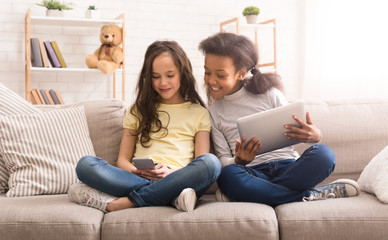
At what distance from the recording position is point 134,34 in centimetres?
447

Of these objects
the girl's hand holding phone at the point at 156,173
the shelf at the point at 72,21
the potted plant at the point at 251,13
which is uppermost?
the potted plant at the point at 251,13

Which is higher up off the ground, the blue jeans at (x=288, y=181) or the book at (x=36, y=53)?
the book at (x=36, y=53)

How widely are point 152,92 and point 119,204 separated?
626 mm

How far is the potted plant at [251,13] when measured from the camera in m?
4.50

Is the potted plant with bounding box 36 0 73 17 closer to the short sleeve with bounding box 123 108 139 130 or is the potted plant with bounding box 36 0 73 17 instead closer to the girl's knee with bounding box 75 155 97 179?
the short sleeve with bounding box 123 108 139 130

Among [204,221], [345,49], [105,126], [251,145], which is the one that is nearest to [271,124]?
[251,145]

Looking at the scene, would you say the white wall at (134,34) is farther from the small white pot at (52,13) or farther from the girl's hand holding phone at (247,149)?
the girl's hand holding phone at (247,149)

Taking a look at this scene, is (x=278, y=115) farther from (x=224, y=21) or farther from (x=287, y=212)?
(x=224, y=21)

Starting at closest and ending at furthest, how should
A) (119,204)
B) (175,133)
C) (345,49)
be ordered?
(119,204)
(175,133)
(345,49)

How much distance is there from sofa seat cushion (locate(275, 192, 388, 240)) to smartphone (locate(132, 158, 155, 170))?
1.62 feet

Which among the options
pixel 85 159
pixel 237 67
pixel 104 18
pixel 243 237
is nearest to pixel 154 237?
pixel 243 237

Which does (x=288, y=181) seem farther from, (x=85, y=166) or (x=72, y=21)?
(x=72, y=21)

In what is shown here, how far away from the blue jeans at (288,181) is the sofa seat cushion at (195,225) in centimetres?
16

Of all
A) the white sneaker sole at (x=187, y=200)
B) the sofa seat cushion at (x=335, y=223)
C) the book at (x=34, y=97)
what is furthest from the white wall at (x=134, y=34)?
the sofa seat cushion at (x=335, y=223)
